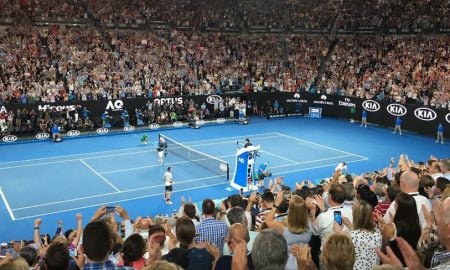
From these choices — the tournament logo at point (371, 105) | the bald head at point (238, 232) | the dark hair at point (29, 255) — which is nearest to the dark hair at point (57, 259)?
the bald head at point (238, 232)

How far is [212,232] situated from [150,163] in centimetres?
2099

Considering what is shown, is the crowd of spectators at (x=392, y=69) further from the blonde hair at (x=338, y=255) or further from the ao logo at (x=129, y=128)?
the blonde hair at (x=338, y=255)

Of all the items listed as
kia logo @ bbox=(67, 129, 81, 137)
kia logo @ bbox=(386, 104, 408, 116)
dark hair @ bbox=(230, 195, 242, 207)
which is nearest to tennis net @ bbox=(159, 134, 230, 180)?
kia logo @ bbox=(67, 129, 81, 137)

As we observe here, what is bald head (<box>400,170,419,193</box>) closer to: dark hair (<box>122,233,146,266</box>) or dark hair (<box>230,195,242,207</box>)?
dark hair (<box>230,195,242,207</box>)

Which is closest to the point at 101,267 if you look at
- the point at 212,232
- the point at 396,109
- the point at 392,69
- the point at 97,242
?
the point at 97,242

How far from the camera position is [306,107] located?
45906 millimetres

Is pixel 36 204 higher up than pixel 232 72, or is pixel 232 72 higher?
pixel 232 72

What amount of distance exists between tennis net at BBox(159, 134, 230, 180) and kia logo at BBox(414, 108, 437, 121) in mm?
17564

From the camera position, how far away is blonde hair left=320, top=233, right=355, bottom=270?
504cm

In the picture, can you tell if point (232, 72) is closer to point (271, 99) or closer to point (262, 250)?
point (271, 99)

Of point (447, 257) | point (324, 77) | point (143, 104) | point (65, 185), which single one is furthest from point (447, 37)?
point (447, 257)

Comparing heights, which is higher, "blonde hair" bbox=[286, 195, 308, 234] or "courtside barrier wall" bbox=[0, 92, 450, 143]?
"blonde hair" bbox=[286, 195, 308, 234]

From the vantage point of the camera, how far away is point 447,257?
17.3ft

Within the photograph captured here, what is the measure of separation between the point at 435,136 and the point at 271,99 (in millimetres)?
16122
